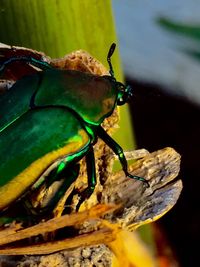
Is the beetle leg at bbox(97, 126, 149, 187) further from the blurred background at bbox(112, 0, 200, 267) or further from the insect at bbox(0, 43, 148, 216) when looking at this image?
the blurred background at bbox(112, 0, 200, 267)

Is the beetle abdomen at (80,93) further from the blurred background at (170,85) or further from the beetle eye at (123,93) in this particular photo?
the blurred background at (170,85)

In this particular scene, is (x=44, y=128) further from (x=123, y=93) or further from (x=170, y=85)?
(x=170, y=85)

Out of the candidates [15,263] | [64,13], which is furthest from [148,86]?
[15,263]

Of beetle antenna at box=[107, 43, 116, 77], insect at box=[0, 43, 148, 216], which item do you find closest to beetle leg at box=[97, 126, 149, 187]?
insect at box=[0, 43, 148, 216]

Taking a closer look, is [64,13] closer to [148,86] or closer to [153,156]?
[153,156]

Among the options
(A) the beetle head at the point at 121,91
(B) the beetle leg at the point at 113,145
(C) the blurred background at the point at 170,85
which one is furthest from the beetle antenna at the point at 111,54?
(C) the blurred background at the point at 170,85

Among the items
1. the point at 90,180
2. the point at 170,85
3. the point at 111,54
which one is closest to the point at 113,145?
the point at 90,180
